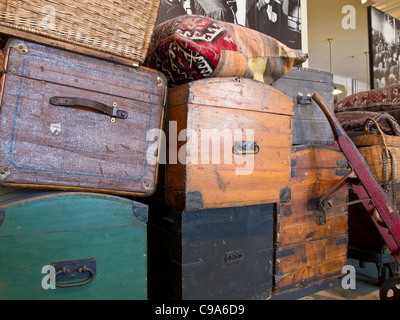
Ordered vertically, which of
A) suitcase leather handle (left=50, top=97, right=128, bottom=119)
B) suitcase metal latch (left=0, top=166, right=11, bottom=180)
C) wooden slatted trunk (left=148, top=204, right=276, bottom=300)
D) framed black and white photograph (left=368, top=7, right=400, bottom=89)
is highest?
framed black and white photograph (left=368, top=7, right=400, bottom=89)

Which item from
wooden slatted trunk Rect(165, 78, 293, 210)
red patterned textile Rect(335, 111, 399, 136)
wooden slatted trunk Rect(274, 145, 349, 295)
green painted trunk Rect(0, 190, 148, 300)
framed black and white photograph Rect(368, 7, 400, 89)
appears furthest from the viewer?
framed black and white photograph Rect(368, 7, 400, 89)

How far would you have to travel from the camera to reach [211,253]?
123 cm

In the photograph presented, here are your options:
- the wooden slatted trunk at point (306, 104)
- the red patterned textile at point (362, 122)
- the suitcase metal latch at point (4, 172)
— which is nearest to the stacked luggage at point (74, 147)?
the suitcase metal latch at point (4, 172)

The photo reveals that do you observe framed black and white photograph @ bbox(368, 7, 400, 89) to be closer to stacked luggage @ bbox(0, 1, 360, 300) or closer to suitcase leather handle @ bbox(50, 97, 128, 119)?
stacked luggage @ bbox(0, 1, 360, 300)

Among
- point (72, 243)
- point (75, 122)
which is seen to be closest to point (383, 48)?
point (75, 122)

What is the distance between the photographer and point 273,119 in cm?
139

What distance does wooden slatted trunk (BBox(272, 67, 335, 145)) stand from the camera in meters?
1.69

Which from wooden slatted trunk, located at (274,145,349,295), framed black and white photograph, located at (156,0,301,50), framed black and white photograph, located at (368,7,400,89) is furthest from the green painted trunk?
framed black and white photograph, located at (368,7,400,89)

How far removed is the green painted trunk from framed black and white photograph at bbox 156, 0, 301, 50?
1.37 metres

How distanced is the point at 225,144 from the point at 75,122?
57cm

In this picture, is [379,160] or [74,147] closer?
[74,147]

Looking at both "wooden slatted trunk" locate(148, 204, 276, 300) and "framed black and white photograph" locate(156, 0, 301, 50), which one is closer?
"wooden slatted trunk" locate(148, 204, 276, 300)

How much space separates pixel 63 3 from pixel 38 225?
675mm

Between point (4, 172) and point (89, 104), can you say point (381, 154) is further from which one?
point (4, 172)
